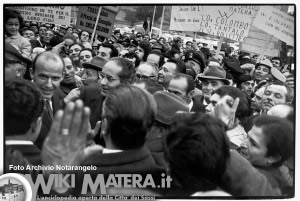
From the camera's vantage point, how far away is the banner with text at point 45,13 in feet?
12.6

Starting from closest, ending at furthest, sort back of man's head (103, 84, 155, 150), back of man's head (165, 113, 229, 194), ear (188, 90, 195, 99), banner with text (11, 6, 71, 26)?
1. back of man's head (165, 113, 229, 194)
2. back of man's head (103, 84, 155, 150)
3. banner with text (11, 6, 71, 26)
4. ear (188, 90, 195, 99)

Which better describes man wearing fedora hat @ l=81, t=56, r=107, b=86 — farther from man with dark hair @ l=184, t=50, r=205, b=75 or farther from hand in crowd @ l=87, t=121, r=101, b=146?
man with dark hair @ l=184, t=50, r=205, b=75

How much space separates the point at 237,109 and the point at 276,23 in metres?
0.73

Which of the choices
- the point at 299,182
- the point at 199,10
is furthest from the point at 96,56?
the point at 299,182

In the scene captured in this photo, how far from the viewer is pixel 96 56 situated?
396 cm

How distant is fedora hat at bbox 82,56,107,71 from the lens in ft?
12.9

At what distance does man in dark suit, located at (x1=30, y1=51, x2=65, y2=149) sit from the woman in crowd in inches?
4.8

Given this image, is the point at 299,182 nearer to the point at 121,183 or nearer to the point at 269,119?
the point at 269,119

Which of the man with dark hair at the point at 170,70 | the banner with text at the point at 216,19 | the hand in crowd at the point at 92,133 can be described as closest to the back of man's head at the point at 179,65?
the man with dark hair at the point at 170,70

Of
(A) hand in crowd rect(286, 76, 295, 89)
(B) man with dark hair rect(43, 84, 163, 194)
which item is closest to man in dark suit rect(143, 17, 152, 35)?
(B) man with dark hair rect(43, 84, 163, 194)

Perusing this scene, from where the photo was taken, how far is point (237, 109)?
392cm

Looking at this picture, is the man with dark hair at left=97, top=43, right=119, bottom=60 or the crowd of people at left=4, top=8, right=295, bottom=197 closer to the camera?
the crowd of people at left=4, top=8, right=295, bottom=197

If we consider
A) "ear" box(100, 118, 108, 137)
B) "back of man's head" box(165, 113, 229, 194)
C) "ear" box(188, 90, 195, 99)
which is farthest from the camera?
"ear" box(188, 90, 195, 99)

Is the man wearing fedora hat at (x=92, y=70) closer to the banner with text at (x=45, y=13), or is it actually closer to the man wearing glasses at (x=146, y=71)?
the man wearing glasses at (x=146, y=71)
